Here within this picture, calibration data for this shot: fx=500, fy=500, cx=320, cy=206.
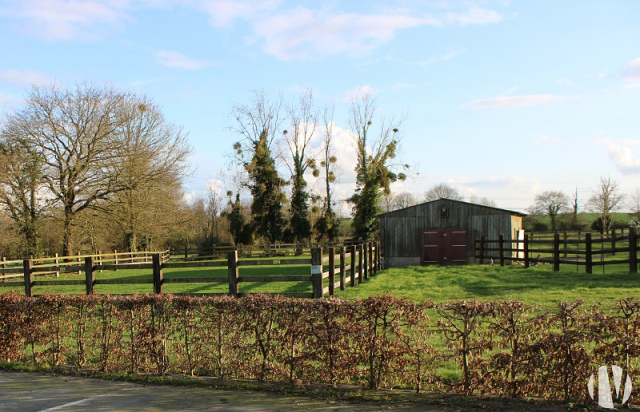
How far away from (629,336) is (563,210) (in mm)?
71244

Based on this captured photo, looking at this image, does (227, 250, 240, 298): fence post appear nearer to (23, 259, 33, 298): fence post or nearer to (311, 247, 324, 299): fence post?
(311, 247, 324, 299): fence post

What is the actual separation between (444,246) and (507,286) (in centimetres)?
1283

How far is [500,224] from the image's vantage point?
2747 centimetres

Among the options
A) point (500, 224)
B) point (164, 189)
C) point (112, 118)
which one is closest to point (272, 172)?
point (164, 189)

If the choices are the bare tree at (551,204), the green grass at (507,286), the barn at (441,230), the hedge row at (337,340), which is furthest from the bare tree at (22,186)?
the bare tree at (551,204)

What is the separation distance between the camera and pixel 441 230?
28.4 meters

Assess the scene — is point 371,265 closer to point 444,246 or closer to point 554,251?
point 554,251

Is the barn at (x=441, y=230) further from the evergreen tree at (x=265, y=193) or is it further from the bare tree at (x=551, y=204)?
the bare tree at (x=551, y=204)

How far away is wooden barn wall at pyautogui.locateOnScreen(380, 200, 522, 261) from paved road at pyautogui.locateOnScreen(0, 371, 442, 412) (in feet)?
77.0

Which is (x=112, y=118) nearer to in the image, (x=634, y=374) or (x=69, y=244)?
(x=69, y=244)

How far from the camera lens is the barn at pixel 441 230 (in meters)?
27.7

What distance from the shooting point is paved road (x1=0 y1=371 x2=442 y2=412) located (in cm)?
543

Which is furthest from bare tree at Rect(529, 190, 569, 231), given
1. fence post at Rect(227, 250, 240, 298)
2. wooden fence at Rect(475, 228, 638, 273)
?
fence post at Rect(227, 250, 240, 298)

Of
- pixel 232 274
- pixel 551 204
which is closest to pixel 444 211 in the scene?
pixel 232 274
